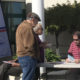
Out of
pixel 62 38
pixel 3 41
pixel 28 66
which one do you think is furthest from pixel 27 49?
pixel 62 38

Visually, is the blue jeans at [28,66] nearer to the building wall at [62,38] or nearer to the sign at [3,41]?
the sign at [3,41]

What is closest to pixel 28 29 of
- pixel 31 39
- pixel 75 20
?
pixel 31 39

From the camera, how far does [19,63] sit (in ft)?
15.7

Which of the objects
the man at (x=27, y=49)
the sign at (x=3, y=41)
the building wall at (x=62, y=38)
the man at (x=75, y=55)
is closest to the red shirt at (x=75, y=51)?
the man at (x=75, y=55)

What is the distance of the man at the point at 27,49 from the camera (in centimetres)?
455

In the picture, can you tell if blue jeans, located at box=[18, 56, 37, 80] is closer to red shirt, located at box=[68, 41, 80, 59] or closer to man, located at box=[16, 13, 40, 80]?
man, located at box=[16, 13, 40, 80]

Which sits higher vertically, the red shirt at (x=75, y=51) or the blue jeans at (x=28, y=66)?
the red shirt at (x=75, y=51)

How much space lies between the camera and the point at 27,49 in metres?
4.56

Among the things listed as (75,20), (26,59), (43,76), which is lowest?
(43,76)

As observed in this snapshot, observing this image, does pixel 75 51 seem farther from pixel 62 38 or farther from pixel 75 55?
pixel 62 38

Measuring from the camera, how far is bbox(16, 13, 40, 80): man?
14.9ft

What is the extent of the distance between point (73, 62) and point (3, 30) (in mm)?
6279

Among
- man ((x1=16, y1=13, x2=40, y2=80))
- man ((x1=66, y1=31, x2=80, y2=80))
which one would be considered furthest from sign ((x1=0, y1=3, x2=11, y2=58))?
man ((x1=16, y1=13, x2=40, y2=80))

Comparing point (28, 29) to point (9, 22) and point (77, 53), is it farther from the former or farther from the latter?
point (9, 22)
